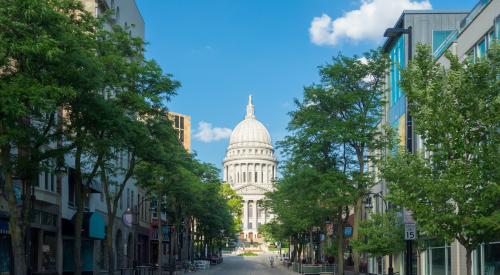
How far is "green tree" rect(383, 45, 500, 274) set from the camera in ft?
64.8

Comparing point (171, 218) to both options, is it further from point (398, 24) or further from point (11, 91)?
point (11, 91)

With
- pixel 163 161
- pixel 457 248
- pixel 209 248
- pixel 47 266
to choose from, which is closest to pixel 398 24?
pixel 457 248

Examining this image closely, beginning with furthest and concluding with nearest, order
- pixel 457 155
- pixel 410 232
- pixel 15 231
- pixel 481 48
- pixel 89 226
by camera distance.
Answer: pixel 89 226 < pixel 481 48 < pixel 410 232 < pixel 15 231 < pixel 457 155

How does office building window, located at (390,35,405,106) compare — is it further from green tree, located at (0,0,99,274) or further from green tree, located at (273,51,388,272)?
green tree, located at (0,0,99,274)

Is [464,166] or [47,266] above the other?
[464,166]

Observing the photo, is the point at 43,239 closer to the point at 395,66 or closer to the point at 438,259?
the point at 438,259

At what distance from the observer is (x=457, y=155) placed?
67.2 ft

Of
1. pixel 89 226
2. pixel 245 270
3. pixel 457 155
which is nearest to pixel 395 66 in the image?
pixel 89 226

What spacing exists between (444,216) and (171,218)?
5629 cm

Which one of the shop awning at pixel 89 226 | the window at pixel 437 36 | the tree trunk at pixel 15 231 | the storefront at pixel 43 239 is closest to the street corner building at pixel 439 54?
the window at pixel 437 36

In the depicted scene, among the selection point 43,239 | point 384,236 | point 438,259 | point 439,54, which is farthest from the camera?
point 438,259

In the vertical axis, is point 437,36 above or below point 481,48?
above

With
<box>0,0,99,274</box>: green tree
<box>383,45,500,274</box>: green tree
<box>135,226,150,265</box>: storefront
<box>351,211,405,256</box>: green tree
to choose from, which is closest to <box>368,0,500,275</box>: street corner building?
<box>351,211,405,256</box>: green tree

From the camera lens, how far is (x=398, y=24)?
50844 mm
